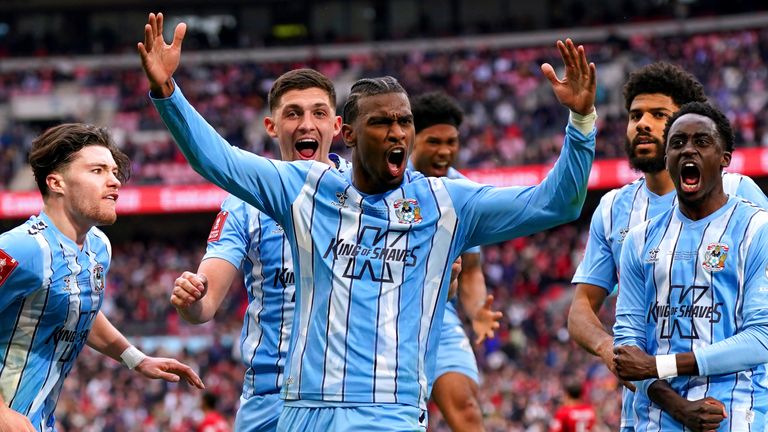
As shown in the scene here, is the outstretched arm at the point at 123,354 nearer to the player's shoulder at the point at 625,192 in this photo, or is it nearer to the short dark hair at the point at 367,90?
the short dark hair at the point at 367,90

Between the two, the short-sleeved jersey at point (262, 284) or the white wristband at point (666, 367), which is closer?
the white wristband at point (666, 367)

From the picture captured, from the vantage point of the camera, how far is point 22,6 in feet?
127

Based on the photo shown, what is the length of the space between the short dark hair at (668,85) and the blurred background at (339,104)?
11532 mm

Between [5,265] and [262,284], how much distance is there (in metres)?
1.19

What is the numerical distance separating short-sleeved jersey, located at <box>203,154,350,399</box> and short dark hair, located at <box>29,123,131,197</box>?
0.70 meters

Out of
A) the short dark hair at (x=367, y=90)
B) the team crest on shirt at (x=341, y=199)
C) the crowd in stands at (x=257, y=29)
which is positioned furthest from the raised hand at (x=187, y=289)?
the crowd in stands at (x=257, y=29)

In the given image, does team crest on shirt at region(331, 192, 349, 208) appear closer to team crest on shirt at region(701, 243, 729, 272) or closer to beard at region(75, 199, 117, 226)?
beard at region(75, 199, 117, 226)

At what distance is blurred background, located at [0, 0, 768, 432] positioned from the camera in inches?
867

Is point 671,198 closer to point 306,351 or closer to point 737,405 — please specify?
point 737,405

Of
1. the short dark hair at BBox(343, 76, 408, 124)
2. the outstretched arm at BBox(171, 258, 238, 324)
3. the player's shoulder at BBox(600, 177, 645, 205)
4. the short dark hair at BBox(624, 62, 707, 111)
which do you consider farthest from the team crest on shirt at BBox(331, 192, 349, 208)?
the short dark hair at BBox(624, 62, 707, 111)

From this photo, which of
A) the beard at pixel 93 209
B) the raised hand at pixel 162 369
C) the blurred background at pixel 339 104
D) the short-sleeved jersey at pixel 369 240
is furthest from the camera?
the blurred background at pixel 339 104

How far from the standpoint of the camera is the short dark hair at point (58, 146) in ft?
17.0

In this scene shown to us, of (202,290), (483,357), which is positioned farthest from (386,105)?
(483,357)

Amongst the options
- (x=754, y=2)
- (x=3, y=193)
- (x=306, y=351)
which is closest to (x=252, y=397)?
(x=306, y=351)
